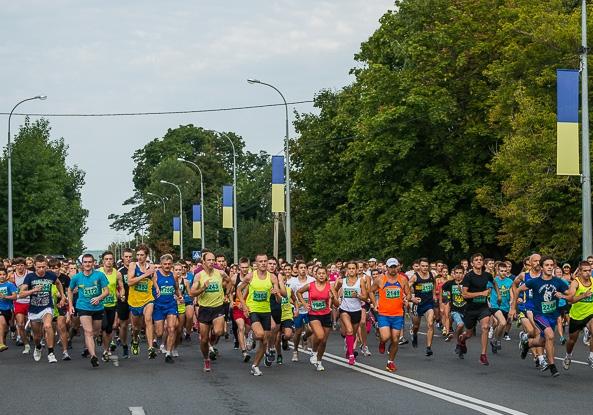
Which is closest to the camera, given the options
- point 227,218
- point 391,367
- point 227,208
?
point 391,367

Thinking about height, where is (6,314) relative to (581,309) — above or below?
below

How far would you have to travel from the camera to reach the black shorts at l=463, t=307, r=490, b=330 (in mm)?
19000

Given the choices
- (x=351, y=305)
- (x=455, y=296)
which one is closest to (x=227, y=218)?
(x=455, y=296)

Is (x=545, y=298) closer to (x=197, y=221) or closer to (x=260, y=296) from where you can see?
(x=260, y=296)

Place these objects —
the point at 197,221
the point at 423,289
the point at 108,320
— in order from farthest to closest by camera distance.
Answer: the point at 197,221, the point at 423,289, the point at 108,320

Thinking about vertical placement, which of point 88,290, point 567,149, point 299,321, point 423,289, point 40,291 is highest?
point 567,149

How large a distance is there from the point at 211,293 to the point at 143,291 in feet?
8.22

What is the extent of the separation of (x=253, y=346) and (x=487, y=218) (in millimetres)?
25208

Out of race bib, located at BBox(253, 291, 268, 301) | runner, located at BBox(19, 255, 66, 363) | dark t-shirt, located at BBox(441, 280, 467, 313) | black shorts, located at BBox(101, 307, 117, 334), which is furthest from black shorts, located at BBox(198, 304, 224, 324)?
dark t-shirt, located at BBox(441, 280, 467, 313)

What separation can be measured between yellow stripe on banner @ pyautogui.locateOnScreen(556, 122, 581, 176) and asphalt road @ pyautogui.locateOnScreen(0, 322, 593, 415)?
6709 mm

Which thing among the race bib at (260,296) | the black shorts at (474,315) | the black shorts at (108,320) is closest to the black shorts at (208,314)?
the race bib at (260,296)

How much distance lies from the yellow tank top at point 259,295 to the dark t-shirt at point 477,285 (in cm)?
339

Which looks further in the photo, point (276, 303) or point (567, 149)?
point (567, 149)

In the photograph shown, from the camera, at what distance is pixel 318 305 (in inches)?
719
